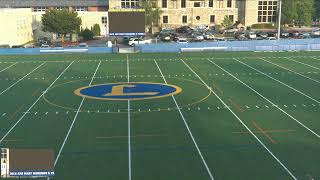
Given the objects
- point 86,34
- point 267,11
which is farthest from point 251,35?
point 86,34

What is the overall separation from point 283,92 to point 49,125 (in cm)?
1318

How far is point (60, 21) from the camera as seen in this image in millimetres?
61844

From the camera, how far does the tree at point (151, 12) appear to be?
245ft

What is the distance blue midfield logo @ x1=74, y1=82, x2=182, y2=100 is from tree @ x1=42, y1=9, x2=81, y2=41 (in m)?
35.6

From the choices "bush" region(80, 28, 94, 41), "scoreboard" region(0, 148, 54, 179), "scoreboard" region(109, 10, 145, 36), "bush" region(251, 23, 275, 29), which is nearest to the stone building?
"bush" region(251, 23, 275, 29)

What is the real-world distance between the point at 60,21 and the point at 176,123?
150 feet

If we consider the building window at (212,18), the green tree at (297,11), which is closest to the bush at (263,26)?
the green tree at (297,11)

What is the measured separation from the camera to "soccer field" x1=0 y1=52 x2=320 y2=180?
14.9 metres

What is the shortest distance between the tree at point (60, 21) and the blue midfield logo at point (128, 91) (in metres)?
35.6

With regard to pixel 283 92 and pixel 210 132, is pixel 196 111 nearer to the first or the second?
pixel 210 132

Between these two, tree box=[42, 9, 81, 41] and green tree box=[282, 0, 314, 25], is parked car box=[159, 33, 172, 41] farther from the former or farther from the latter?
green tree box=[282, 0, 314, 25]

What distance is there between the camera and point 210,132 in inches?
725

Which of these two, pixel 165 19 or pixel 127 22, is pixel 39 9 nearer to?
pixel 165 19

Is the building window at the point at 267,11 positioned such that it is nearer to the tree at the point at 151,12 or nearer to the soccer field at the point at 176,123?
the tree at the point at 151,12
